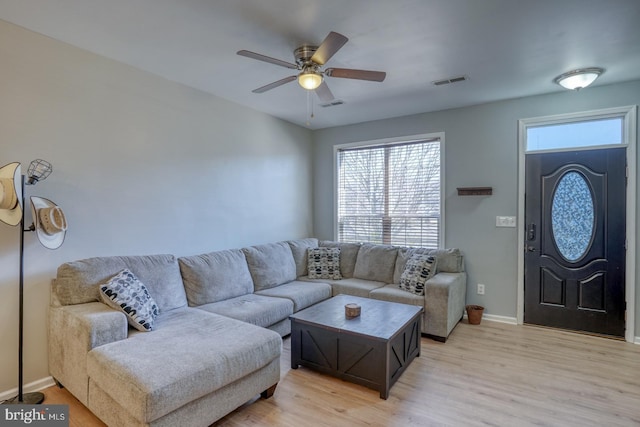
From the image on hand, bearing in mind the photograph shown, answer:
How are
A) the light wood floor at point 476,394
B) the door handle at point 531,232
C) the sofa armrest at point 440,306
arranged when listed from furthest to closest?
the door handle at point 531,232 < the sofa armrest at point 440,306 < the light wood floor at point 476,394

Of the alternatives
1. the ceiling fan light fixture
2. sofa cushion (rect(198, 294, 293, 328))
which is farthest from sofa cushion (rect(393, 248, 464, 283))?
the ceiling fan light fixture

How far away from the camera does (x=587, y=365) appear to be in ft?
9.57

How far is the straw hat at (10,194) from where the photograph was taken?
2090 mm

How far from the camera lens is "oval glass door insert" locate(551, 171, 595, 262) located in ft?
11.7

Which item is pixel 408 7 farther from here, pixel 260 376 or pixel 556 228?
pixel 556 228

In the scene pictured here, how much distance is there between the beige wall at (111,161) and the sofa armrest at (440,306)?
7.51 ft

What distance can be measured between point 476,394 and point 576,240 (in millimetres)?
2281

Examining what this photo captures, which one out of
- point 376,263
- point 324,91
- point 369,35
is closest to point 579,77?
point 369,35

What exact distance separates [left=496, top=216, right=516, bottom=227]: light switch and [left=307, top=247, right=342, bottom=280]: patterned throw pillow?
81.0 inches

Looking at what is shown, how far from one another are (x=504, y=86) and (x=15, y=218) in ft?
14.4

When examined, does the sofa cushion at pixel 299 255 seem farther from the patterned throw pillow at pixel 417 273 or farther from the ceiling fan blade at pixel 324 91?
the ceiling fan blade at pixel 324 91

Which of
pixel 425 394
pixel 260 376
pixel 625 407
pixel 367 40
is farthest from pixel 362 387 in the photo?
pixel 367 40

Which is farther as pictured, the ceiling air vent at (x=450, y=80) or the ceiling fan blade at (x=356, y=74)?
the ceiling air vent at (x=450, y=80)

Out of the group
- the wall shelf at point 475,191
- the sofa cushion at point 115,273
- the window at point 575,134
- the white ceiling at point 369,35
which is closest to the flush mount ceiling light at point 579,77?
the white ceiling at point 369,35
